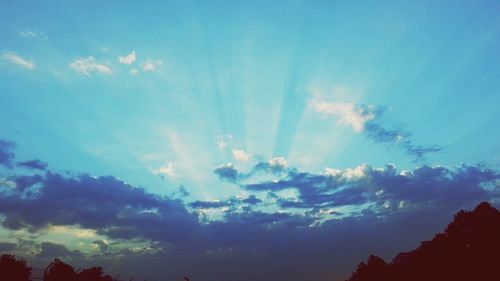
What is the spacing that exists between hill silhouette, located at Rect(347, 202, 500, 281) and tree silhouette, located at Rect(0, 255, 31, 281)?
5589 centimetres

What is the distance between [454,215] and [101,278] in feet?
187

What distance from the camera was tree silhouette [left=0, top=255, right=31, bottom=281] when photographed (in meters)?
46.6

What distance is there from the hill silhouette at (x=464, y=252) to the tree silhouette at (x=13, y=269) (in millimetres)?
55888

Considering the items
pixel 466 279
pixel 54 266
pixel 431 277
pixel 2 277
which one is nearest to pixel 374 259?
pixel 431 277

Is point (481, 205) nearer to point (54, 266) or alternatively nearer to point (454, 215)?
point (454, 215)

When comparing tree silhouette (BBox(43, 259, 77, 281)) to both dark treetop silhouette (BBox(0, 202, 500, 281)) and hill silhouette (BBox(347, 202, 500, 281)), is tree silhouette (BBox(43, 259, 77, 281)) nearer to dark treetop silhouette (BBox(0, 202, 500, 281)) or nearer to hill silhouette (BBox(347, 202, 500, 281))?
dark treetop silhouette (BBox(0, 202, 500, 281))

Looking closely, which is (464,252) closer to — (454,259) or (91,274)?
(454,259)

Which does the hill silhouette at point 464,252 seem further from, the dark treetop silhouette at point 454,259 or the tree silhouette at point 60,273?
the tree silhouette at point 60,273

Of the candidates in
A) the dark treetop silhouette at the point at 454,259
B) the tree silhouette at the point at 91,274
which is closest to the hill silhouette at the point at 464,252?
the dark treetop silhouette at the point at 454,259

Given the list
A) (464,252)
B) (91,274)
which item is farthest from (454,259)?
(91,274)

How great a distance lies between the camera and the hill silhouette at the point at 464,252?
165 ft

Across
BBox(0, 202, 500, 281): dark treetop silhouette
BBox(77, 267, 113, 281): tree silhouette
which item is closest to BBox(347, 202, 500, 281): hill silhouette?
BBox(0, 202, 500, 281): dark treetop silhouette

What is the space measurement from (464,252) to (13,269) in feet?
199

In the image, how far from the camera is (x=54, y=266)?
53938 mm
